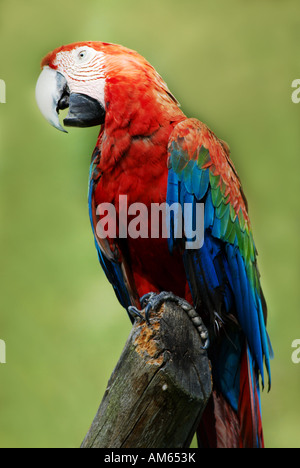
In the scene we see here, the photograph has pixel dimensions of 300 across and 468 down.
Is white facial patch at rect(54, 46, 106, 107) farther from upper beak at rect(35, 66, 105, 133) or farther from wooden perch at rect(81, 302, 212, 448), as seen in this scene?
wooden perch at rect(81, 302, 212, 448)

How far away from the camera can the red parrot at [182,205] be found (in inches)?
52.3

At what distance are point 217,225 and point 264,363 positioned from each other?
459 mm

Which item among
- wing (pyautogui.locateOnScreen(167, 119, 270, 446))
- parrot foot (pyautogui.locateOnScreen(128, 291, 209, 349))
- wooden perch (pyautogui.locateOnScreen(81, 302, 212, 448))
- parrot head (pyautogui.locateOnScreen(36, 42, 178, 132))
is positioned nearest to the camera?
wooden perch (pyautogui.locateOnScreen(81, 302, 212, 448))

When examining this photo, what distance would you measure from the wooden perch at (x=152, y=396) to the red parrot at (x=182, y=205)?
27 cm

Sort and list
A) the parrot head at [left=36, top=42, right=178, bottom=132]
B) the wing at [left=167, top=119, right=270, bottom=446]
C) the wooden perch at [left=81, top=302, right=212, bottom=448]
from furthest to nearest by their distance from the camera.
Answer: the parrot head at [left=36, top=42, right=178, bottom=132], the wing at [left=167, top=119, right=270, bottom=446], the wooden perch at [left=81, top=302, right=212, bottom=448]

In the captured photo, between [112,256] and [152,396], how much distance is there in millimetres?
592

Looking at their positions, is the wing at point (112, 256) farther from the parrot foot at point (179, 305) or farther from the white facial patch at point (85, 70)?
the parrot foot at point (179, 305)

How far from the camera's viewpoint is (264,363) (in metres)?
1.43

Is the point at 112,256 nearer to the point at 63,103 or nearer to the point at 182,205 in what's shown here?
the point at 182,205

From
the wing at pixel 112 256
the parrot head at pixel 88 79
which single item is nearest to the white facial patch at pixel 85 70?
the parrot head at pixel 88 79

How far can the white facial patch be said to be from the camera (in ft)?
4.75

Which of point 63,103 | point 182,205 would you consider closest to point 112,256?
point 182,205

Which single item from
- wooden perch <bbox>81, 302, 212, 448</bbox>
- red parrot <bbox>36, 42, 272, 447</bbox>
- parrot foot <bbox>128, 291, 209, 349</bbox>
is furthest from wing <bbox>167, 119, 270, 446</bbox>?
wooden perch <bbox>81, 302, 212, 448</bbox>

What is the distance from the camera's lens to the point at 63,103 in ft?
5.06
